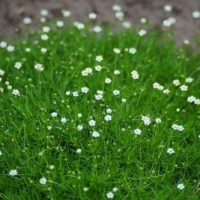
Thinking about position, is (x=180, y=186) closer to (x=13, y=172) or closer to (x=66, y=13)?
(x=13, y=172)

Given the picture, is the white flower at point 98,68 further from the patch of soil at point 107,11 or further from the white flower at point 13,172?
the white flower at point 13,172

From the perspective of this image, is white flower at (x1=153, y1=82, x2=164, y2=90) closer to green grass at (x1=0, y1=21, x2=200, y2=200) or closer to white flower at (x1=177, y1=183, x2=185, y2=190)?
green grass at (x1=0, y1=21, x2=200, y2=200)

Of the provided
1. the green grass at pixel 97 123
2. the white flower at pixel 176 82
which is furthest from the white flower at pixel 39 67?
the white flower at pixel 176 82

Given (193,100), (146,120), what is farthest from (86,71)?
(193,100)

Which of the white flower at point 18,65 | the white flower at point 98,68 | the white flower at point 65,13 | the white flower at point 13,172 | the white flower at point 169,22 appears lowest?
the white flower at point 13,172

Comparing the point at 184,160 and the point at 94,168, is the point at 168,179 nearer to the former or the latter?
the point at 184,160

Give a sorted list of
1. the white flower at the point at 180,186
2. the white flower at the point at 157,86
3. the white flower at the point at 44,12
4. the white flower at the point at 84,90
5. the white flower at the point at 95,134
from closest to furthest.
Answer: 1. the white flower at the point at 180,186
2. the white flower at the point at 95,134
3. the white flower at the point at 84,90
4. the white flower at the point at 157,86
5. the white flower at the point at 44,12
